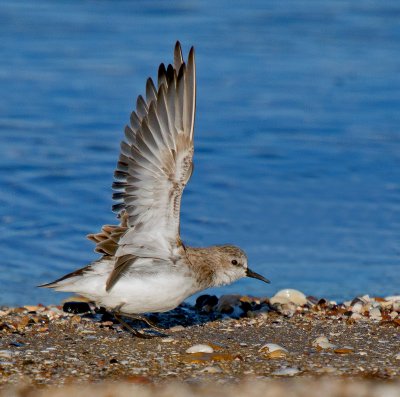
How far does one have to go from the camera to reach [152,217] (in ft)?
23.3

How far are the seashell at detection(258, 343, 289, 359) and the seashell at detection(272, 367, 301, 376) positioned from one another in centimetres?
38

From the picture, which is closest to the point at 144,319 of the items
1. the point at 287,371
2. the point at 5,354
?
the point at 5,354

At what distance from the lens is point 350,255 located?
36.2 feet

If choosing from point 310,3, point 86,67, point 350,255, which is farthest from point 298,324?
point 310,3

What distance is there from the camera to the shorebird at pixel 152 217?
6891 mm

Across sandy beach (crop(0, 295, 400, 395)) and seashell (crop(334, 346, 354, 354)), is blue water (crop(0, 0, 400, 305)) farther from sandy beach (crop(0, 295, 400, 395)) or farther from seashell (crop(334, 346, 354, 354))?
seashell (crop(334, 346, 354, 354))

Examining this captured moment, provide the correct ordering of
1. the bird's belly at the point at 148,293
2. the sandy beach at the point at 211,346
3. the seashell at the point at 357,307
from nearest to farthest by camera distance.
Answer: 1. the sandy beach at the point at 211,346
2. the bird's belly at the point at 148,293
3. the seashell at the point at 357,307

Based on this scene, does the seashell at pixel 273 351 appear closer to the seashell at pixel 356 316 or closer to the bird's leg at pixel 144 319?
the bird's leg at pixel 144 319

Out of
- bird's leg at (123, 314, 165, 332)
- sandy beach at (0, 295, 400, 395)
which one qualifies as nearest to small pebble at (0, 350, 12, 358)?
sandy beach at (0, 295, 400, 395)

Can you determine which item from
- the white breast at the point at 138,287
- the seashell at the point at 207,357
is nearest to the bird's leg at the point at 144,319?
the white breast at the point at 138,287

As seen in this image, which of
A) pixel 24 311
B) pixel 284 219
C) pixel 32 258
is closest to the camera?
pixel 24 311

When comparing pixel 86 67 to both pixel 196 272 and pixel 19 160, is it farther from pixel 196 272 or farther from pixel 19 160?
pixel 196 272

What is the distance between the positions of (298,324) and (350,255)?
11.1ft

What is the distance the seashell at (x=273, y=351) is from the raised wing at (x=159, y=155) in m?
1.08
